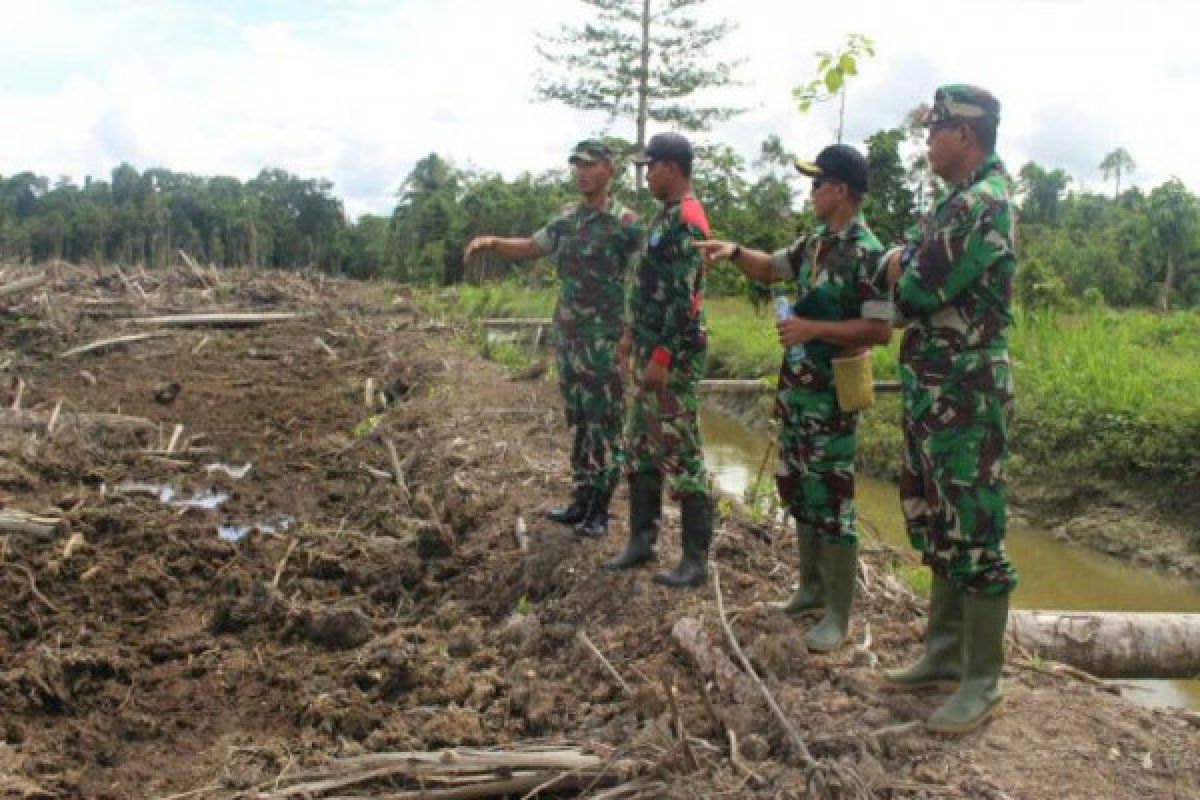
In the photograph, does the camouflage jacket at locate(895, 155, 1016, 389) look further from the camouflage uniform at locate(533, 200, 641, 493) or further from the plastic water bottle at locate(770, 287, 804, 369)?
the camouflage uniform at locate(533, 200, 641, 493)

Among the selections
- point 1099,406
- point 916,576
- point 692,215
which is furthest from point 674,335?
point 1099,406

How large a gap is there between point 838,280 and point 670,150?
1010mm

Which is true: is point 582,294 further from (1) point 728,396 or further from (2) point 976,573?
(1) point 728,396

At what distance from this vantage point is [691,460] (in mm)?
4602

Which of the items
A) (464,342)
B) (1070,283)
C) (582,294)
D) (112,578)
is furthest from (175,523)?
(1070,283)

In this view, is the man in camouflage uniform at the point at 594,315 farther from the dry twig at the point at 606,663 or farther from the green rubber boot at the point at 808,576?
the green rubber boot at the point at 808,576

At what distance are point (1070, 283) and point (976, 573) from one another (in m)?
26.2

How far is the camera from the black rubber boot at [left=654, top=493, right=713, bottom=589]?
4641 mm

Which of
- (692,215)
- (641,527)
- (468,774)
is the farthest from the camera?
(641,527)

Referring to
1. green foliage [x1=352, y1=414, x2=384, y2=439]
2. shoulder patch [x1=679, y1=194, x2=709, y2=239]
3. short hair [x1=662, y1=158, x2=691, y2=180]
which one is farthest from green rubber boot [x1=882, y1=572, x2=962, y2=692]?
green foliage [x1=352, y1=414, x2=384, y2=439]

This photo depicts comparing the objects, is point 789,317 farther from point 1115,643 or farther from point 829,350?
point 1115,643

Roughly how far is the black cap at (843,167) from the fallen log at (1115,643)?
2187 mm

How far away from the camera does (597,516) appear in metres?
5.57

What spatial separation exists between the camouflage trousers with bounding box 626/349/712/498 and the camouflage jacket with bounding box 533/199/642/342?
79 centimetres
